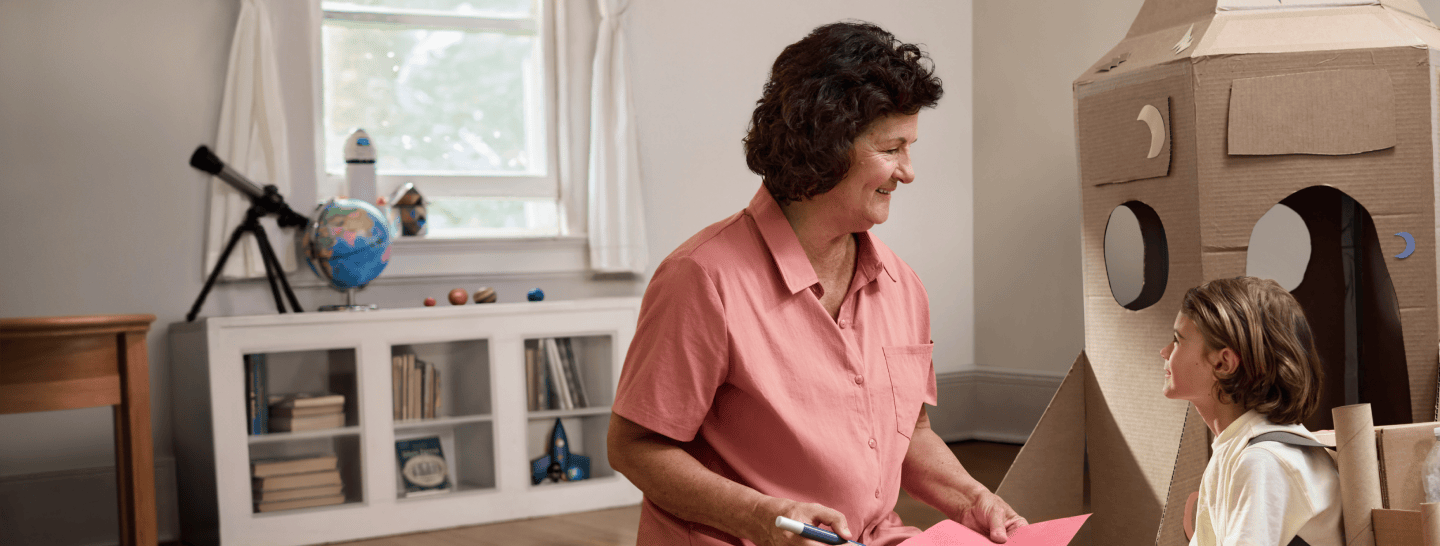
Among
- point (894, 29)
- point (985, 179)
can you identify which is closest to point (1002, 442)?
point (985, 179)

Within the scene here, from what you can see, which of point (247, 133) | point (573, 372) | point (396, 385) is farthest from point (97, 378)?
point (573, 372)

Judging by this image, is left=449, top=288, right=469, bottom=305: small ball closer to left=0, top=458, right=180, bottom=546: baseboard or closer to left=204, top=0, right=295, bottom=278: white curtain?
left=204, top=0, right=295, bottom=278: white curtain

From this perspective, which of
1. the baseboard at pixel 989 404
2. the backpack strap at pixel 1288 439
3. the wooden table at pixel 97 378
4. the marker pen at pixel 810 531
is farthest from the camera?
the baseboard at pixel 989 404

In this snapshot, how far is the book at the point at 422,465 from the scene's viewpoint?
10.4 feet

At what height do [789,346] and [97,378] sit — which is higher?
[789,346]

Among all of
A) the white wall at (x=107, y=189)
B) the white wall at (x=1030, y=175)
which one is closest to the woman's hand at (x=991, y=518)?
the white wall at (x=107, y=189)

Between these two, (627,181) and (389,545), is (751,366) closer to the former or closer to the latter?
(389,545)

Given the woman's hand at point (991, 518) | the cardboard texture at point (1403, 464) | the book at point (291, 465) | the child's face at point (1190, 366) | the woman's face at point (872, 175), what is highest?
the woman's face at point (872, 175)

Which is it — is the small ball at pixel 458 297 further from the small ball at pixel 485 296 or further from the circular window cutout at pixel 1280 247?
the circular window cutout at pixel 1280 247

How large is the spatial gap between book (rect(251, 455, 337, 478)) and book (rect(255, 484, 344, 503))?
0.16 feet

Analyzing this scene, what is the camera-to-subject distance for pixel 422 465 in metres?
3.19

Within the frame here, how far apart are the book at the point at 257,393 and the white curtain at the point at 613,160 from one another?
1.19 metres

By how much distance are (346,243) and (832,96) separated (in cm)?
240

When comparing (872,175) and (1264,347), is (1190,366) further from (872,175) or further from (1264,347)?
(872,175)
